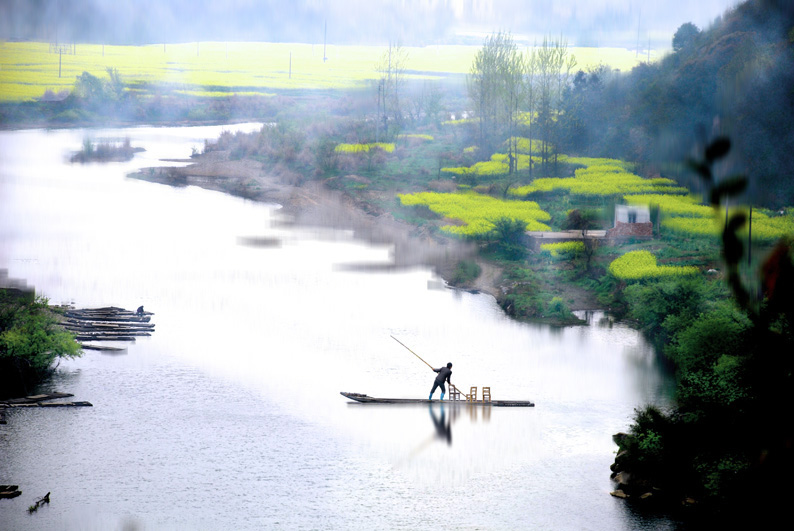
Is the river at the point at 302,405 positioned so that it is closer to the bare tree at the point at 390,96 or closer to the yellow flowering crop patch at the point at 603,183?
the yellow flowering crop patch at the point at 603,183

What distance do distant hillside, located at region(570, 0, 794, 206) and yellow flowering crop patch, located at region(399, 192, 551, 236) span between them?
527cm

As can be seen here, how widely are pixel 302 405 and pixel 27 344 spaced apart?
18.5ft

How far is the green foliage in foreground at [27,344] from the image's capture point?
18359 millimetres

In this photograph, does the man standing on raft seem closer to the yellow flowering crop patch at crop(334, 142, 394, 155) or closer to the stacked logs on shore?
the stacked logs on shore

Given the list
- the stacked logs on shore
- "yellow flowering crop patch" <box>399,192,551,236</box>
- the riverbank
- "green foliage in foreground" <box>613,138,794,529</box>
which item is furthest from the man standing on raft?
"yellow flowering crop patch" <box>399,192,551,236</box>

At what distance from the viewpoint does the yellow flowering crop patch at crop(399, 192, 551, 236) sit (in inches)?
1320

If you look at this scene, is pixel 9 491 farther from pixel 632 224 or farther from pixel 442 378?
pixel 632 224

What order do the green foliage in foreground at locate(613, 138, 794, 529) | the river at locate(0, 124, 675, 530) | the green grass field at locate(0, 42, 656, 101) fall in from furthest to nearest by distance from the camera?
1. the green grass field at locate(0, 42, 656, 101)
2. the river at locate(0, 124, 675, 530)
3. the green foliage in foreground at locate(613, 138, 794, 529)

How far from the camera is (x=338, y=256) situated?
31.8 metres

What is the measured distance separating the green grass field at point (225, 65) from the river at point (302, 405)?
30.7 metres

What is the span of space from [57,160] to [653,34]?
39.9 m

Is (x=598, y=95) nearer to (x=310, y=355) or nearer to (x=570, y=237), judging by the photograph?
(x=570, y=237)

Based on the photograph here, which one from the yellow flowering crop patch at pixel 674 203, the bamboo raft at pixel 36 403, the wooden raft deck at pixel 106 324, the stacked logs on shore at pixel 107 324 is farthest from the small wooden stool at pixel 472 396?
the yellow flowering crop patch at pixel 674 203

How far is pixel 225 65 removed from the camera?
264ft
